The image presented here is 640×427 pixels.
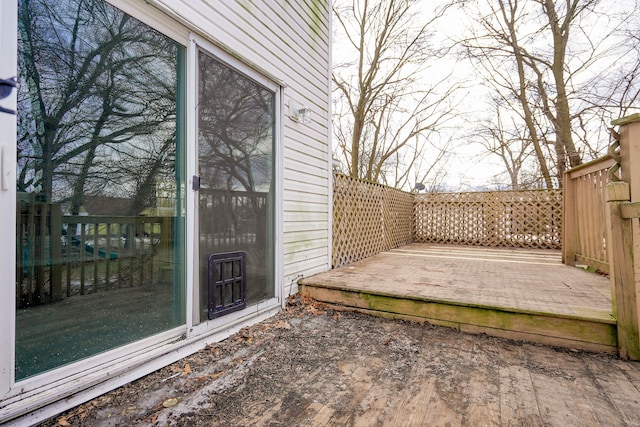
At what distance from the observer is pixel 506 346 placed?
206 centimetres

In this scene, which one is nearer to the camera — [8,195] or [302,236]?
[8,195]

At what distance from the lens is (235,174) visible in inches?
89.1

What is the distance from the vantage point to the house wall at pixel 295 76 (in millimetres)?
2199

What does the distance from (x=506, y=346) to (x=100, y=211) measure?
8.77 ft


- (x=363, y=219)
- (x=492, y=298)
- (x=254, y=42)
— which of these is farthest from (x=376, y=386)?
(x=363, y=219)

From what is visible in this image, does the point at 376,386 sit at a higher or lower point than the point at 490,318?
lower

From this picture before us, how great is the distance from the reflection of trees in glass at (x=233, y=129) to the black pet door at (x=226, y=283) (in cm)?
53

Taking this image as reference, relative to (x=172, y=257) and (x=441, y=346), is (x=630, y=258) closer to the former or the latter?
(x=441, y=346)

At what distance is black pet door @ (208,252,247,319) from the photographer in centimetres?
209

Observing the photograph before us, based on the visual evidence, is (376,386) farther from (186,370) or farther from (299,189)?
(299,189)

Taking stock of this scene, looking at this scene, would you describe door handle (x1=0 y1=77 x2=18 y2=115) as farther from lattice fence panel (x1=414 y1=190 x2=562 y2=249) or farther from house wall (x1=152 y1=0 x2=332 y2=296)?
lattice fence panel (x1=414 y1=190 x2=562 y2=249)

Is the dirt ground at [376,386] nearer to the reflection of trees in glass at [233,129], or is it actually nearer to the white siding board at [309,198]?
the reflection of trees in glass at [233,129]

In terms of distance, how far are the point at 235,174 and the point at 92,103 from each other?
0.94 meters

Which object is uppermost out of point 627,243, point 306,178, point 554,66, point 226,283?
point 554,66
